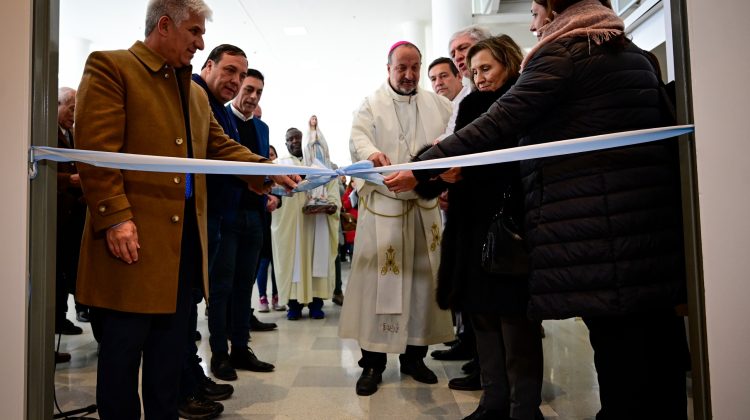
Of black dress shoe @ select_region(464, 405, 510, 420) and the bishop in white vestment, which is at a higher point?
the bishop in white vestment

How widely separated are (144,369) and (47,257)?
50cm

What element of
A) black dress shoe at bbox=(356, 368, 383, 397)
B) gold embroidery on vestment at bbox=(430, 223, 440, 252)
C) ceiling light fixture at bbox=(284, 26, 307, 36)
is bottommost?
black dress shoe at bbox=(356, 368, 383, 397)

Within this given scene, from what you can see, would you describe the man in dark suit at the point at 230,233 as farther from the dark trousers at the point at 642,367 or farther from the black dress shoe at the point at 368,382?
the dark trousers at the point at 642,367

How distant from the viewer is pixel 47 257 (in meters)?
1.50

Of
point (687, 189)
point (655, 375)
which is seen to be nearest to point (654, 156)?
point (687, 189)

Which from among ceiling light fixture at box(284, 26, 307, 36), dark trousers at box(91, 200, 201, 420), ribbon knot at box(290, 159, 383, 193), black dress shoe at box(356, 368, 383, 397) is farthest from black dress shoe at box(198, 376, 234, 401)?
ceiling light fixture at box(284, 26, 307, 36)

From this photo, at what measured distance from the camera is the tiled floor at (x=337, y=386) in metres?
2.43

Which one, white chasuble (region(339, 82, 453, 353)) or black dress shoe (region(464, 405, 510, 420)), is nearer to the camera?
black dress shoe (region(464, 405, 510, 420))

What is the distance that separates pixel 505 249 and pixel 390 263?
116cm

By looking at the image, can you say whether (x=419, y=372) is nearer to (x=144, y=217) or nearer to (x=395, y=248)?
(x=395, y=248)

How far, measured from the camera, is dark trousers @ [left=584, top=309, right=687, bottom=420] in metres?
1.40

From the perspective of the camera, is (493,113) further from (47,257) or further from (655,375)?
(47,257)

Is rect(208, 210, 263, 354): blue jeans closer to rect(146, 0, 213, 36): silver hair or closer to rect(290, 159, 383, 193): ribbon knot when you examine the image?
rect(290, 159, 383, 193): ribbon knot

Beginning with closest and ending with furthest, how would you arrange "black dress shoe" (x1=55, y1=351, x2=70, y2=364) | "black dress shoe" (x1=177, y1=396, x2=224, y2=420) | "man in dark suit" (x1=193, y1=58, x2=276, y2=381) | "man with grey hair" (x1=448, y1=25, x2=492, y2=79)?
"black dress shoe" (x1=177, y1=396, x2=224, y2=420), "man in dark suit" (x1=193, y1=58, x2=276, y2=381), "man with grey hair" (x1=448, y1=25, x2=492, y2=79), "black dress shoe" (x1=55, y1=351, x2=70, y2=364)
